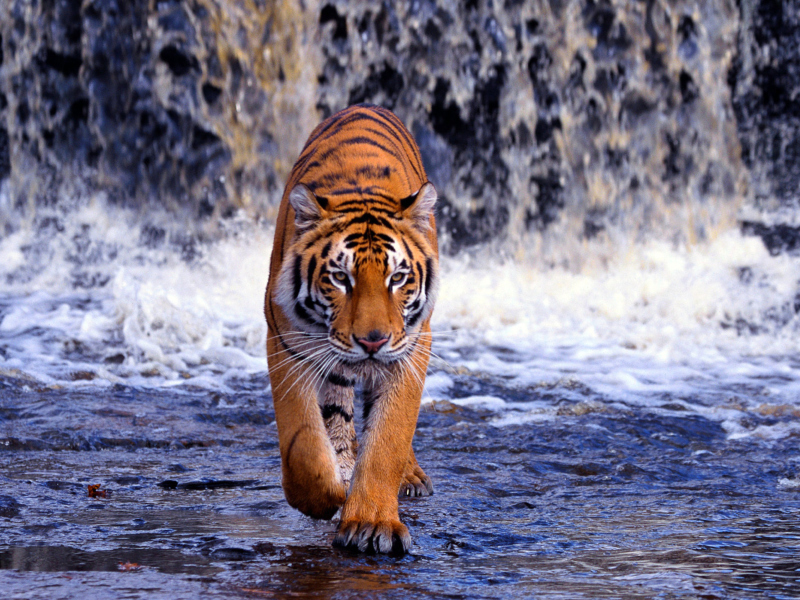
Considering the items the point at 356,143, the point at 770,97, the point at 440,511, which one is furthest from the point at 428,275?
the point at 770,97

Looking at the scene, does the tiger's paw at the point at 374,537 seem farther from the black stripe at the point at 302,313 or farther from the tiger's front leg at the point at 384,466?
the black stripe at the point at 302,313

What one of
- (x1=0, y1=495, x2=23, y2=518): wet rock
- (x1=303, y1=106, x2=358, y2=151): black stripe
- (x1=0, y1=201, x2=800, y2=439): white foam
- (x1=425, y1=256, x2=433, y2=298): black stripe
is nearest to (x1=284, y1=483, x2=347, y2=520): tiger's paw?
(x1=425, y1=256, x2=433, y2=298): black stripe

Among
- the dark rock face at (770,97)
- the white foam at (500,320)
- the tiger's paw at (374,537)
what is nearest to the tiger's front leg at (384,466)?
the tiger's paw at (374,537)

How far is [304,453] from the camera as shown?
280 centimetres

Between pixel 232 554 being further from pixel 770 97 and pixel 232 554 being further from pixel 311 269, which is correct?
pixel 770 97

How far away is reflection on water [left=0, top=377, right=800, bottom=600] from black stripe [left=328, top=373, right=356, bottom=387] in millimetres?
403

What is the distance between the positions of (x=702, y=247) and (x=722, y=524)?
8.07 metres

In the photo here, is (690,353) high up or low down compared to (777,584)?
up

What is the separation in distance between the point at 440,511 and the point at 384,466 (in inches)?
16.3

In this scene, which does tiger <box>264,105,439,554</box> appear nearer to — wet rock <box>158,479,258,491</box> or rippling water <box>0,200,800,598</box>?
rippling water <box>0,200,800,598</box>

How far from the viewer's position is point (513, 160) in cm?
1072

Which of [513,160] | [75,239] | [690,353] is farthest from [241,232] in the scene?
[690,353]

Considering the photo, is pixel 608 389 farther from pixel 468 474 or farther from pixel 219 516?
pixel 219 516

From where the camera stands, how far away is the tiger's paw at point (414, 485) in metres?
3.31
